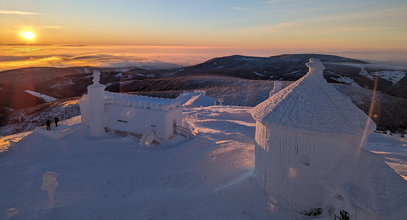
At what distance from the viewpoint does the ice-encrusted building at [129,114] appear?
2248cm

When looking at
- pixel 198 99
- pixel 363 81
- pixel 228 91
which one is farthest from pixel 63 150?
pixel 363 81

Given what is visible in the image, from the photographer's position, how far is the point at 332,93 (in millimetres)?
11531

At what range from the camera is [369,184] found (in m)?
9.69

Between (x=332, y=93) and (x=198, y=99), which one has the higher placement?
(x=332, y=93)

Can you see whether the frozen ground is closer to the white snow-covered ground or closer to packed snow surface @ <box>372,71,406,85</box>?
the white snow-covered ground

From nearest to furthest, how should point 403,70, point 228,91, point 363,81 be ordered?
point 228,91 < point 363,81 < point 403,70

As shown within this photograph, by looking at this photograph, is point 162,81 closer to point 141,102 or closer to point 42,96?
point 42,96

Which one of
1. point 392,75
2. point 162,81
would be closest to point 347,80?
point 392,75

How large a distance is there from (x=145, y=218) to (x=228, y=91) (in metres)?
51.2

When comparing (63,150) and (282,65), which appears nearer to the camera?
(63,150)

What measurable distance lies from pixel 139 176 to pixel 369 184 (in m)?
11.3

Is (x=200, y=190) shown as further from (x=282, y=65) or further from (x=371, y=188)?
(x=282, y=65)

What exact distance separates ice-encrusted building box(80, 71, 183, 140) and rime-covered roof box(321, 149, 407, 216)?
14266 mm

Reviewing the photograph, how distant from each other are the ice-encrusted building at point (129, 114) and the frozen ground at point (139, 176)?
1.24 metres
